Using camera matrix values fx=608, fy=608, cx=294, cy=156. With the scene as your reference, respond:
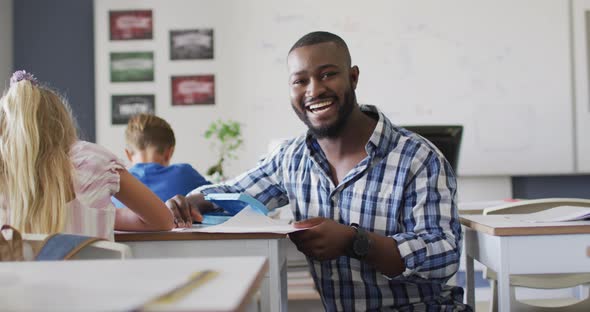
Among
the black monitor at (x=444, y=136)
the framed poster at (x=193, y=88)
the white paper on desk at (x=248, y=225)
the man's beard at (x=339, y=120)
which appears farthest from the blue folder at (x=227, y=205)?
the framed poster at (x=193, y=88)

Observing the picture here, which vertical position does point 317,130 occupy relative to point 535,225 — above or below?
above

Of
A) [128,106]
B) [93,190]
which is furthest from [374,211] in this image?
[128,106]

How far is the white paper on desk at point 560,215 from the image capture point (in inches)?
62.4

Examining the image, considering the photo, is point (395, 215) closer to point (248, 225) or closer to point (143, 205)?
point (248, 225)

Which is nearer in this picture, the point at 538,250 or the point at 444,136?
the point at 538,250

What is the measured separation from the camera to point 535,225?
4.97ft

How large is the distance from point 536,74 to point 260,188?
3141mm

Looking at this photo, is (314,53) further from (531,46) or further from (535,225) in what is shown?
(531,46)

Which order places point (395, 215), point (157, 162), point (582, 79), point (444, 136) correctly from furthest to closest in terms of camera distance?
point (582, 79) < point (444, 136) < point (157, 162) < point (395, 215)

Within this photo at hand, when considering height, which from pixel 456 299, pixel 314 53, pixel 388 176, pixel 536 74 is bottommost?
pixel 456 299

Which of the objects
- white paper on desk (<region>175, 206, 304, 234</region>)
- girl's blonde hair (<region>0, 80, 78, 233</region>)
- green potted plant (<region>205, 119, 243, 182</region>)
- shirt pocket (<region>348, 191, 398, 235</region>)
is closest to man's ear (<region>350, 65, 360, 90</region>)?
shirt pocket (<region>348, 191, 398, 235</region>)

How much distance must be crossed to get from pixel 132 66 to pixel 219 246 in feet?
10.8

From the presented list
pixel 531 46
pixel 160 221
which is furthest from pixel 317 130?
pixel 531 46

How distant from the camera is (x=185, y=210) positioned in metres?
1.72
